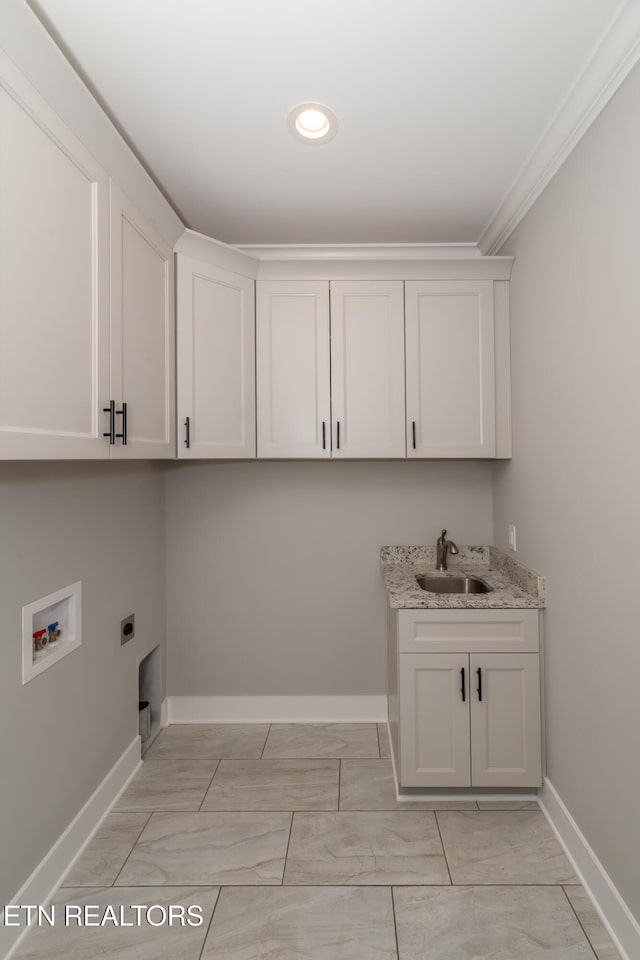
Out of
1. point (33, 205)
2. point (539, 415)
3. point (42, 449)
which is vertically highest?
point (33, 205)

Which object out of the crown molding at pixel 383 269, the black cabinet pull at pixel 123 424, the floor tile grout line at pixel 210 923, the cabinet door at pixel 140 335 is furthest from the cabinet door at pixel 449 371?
the floor tile grout line at pixel 210 923

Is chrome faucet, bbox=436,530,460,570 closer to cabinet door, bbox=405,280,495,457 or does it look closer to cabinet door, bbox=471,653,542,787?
cabinet door, bbox=405,280,495,457

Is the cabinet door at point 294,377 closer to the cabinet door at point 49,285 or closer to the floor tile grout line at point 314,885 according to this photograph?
the cabinet door at point 49,285

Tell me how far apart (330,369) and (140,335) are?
0.98 meters

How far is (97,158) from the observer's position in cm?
160

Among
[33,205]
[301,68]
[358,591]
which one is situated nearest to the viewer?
[33,205]

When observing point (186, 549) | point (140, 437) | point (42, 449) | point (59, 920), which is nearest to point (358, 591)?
point (186, 549)

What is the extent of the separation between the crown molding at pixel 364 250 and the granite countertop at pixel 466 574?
1.58 meters

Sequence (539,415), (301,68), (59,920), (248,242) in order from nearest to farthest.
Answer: (301,68)
(59,920)
(539,415)
(248,242)

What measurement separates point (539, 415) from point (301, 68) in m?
1.51

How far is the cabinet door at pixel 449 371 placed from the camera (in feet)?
8.54

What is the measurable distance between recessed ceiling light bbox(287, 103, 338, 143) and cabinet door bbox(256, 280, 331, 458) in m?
0.84

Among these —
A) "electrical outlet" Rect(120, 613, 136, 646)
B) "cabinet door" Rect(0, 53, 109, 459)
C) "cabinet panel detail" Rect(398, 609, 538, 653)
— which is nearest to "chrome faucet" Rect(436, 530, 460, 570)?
"cabinet panel detail" Rect(398, 609, 538, 653)

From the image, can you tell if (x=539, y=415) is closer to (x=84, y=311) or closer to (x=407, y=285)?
(x=407, y=285)
